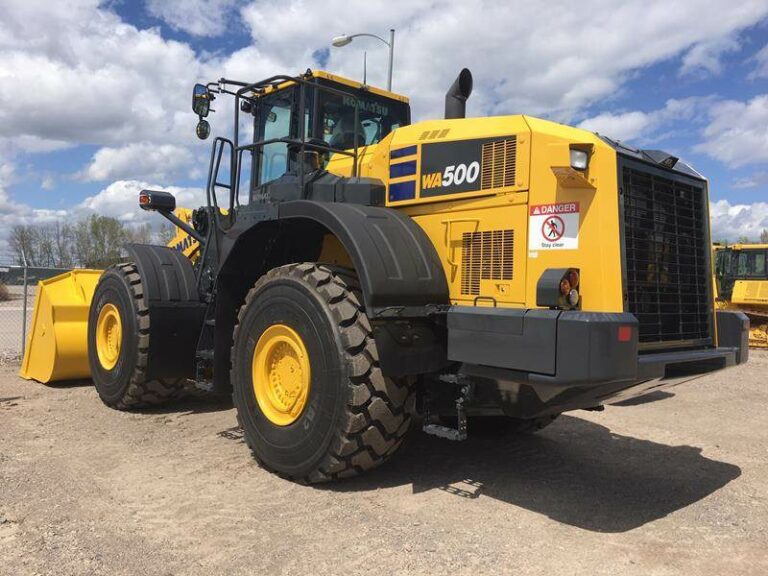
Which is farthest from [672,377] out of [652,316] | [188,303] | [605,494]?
[188,303]

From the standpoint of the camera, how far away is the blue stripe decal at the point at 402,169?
4602 millimetres

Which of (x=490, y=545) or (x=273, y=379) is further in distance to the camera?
(x=273, y=379)

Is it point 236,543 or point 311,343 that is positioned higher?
point 311,343

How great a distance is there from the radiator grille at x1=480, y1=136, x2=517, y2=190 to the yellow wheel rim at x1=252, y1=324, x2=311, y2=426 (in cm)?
161

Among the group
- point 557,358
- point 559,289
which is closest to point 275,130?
point 559,289

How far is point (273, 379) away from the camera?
181 inches

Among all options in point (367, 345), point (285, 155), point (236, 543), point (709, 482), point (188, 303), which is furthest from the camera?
point (188, 303)

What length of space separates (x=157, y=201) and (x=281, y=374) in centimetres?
325

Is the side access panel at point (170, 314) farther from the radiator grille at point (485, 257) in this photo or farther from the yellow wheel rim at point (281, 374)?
the radiator grille at point (485, 257)

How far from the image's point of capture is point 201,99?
18.3ft

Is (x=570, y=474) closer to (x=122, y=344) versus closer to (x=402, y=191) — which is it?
(x=402, y=191)

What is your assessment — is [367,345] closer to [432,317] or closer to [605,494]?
[432,317]

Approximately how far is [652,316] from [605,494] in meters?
1.31

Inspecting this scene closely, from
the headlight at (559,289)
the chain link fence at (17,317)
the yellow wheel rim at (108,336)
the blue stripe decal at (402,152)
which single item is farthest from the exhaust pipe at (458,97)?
the chain link fence at (17,317)
